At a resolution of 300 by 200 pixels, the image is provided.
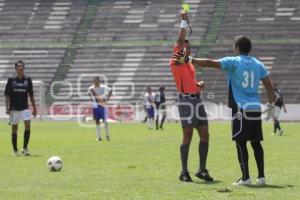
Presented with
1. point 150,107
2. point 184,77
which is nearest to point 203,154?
point 184,77

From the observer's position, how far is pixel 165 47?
189 ft

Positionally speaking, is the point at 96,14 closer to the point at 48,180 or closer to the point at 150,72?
the point at 150,72

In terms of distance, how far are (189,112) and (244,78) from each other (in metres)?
1.31

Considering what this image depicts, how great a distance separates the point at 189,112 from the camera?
1259cm

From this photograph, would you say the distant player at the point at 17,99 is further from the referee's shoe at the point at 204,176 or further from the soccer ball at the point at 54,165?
the referee's shoe at the point at 204,176

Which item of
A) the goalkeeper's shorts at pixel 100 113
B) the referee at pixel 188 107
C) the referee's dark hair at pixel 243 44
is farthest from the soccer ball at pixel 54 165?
the goalkeeper's shorts at pixel 100 113

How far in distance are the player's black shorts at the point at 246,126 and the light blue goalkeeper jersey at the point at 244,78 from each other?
0.33ft

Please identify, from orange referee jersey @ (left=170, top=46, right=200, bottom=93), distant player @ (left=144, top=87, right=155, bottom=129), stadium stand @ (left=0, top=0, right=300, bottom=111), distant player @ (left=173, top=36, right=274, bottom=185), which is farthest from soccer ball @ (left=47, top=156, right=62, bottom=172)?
stadium stand @ (left=0, top=0, right=300, bottom=111)

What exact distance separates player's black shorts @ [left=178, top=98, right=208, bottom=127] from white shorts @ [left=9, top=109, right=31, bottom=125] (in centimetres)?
770

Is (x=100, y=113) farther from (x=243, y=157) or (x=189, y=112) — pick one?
(x=243, y=157)

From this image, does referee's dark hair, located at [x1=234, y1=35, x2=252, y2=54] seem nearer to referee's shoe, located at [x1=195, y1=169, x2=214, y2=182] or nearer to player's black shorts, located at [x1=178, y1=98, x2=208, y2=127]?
player's black shorts, located at [x1=178, y1=98, x2=208, y2=127]

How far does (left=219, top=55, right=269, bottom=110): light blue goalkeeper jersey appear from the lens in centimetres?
1164

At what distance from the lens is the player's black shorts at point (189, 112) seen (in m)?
12.7

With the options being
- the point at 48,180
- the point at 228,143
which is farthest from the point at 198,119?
the point at 228,143
